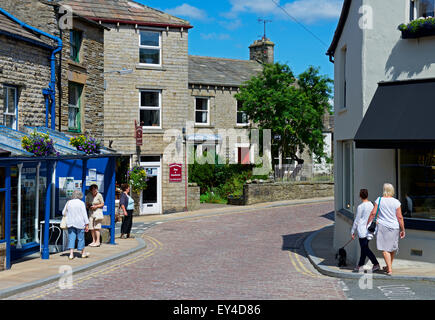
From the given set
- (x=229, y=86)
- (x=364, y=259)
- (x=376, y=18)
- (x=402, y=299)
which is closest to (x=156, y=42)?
(x=229, y=86)

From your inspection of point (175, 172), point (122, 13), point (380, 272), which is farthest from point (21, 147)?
point (122, 13)

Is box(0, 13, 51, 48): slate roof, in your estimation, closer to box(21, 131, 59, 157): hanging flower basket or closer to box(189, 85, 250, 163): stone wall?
box(21, 131, 59, 157): hanging flower basket

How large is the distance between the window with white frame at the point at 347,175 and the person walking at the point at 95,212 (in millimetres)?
7051

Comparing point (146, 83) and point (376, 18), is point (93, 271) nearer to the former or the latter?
point (376, 18)

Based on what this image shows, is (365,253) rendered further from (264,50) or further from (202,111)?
(264,50)

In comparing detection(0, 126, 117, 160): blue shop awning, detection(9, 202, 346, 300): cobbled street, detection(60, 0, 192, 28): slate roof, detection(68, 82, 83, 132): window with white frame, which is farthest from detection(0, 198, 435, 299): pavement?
detection(60, 0, 192, 28): slate roof

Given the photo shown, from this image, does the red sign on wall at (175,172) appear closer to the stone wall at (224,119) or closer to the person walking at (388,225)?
the stone wall at (224,119)

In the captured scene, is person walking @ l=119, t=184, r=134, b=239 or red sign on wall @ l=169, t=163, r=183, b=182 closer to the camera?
person walking @ l=119, t=184, r=134, b=239

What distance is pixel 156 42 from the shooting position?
27062mm

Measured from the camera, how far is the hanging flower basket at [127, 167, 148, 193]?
25281mm

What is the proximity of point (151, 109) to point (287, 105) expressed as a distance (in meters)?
10.3

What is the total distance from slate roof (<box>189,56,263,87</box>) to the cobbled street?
16986 mm

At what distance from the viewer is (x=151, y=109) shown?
1063 inches

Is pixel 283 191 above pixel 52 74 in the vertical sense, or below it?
below
